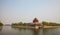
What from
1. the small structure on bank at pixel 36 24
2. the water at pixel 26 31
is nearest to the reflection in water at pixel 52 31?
the water at pixel 26 31

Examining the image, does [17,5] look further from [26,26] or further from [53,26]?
[53,26]

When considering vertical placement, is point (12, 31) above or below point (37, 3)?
below

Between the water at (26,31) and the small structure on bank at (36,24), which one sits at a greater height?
the small structure on bank at (36,24)

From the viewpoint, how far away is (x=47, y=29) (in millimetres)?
2068

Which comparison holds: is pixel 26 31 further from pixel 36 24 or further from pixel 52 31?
pixel 52 31

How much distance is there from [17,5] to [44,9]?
15.6 inches

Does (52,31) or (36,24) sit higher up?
(36,24)

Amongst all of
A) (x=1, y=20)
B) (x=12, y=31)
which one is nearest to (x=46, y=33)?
(x=12, y=31)

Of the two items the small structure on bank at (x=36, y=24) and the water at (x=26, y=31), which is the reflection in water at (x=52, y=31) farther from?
the small structure on bank at (x=36, y=24)

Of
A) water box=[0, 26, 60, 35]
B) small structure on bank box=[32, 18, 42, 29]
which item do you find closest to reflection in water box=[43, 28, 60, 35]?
water box=[0, 26, 60, 35]

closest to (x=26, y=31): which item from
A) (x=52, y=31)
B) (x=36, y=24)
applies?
(x=36, y=24)

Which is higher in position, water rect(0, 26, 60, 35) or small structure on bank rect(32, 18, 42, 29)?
small structure on bank rect(32, 18, 42, 29)

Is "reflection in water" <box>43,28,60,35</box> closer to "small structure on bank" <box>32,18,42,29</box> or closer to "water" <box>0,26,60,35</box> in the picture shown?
"water" <box>0,26,60,35</box>

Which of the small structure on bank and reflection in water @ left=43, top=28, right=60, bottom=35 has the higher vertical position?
the small structure on bank
